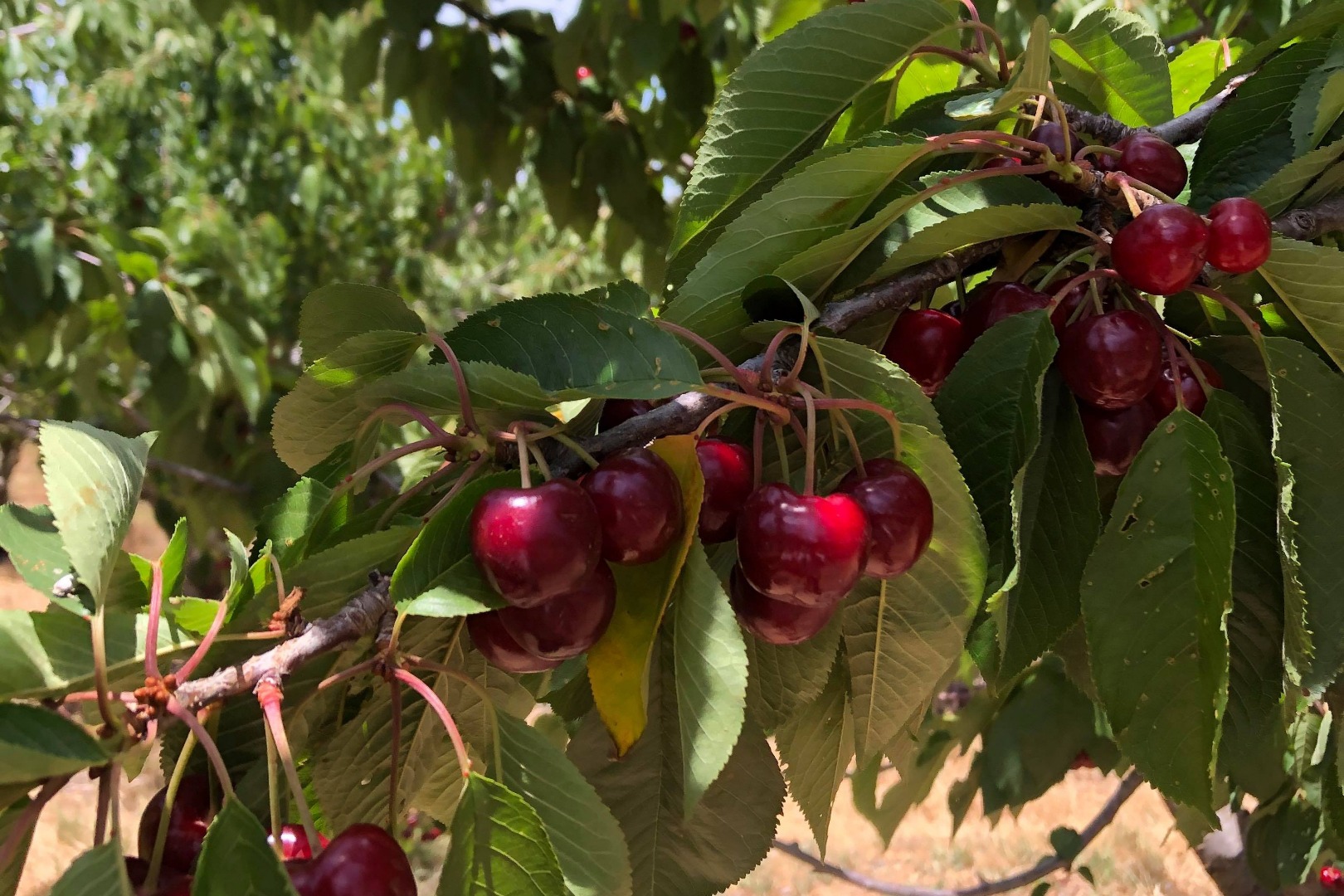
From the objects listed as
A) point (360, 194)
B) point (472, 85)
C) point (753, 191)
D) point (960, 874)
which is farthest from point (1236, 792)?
point (360, 194)

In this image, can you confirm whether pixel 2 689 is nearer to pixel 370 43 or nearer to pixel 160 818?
pixel 160 818

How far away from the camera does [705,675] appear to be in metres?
0.49

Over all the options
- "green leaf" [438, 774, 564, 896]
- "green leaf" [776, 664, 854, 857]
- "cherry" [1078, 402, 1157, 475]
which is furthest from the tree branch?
"green leaf" [438, 774, 564, 896]

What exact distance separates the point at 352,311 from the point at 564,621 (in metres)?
0.25

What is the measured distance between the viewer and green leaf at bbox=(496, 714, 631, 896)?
48 cm

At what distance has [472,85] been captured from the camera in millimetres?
2129

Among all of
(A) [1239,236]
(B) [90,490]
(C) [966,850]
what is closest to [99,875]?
(B) [90,490]

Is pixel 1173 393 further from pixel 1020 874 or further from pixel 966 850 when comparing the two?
pixel 966 850

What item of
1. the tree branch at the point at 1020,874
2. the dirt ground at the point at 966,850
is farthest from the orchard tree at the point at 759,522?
the dirt ground at the point at 966,850

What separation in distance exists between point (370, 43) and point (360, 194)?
350 centimetres

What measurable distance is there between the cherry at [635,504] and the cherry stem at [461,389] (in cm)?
7

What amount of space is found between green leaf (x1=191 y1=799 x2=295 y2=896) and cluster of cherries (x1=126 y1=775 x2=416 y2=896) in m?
0.01

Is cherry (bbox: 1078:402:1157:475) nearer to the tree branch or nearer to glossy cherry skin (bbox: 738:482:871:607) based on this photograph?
glossy cherry skin (bbox: 738:482:871:607)

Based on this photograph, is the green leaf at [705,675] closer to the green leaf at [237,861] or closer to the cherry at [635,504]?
the cherry at [635,504]
